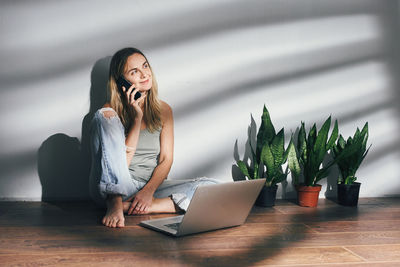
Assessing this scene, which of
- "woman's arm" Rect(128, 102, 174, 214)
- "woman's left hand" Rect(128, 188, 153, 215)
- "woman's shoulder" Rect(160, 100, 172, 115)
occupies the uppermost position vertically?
"woman's shoulder" Rect(160, 100, 172, 115)

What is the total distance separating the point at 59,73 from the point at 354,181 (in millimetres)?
1831

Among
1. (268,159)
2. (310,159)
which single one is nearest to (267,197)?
(268,159)

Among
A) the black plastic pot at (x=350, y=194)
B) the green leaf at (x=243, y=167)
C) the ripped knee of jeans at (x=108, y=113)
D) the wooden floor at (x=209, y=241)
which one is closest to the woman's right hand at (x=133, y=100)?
the ripped knee of jeans at (x=108, y=113)

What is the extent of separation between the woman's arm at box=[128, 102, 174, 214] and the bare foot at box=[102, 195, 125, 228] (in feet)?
0.32

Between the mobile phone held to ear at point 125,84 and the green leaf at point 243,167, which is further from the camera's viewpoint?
the green leaf at point 243,167

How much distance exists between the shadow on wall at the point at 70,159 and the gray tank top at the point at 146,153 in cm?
36

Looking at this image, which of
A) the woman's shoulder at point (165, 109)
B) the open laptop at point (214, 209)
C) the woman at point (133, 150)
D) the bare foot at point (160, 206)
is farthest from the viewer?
the woman's shoulder at point (165, 109)

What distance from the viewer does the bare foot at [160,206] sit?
2004 mm

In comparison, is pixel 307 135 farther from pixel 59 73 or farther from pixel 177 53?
pixel 59 73

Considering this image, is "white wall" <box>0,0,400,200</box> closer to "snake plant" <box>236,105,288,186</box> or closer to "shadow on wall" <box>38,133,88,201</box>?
"shadow on wall" <box>38,133,88,201</box>

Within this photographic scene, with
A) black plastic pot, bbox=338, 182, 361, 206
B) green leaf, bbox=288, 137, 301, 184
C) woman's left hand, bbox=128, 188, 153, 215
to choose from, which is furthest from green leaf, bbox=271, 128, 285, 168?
woman's left hand, bbox=128, 188, 153, 215

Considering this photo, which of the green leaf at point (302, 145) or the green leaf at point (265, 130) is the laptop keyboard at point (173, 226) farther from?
the green leaf at point (302, 145)

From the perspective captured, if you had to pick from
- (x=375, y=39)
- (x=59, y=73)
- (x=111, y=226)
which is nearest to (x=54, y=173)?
(x=59, y=73)

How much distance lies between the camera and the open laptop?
153 cm
